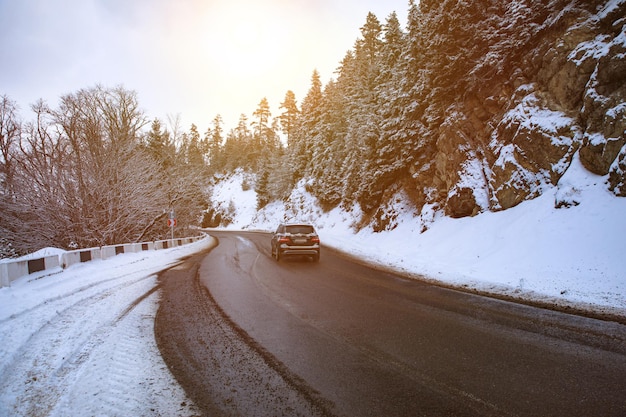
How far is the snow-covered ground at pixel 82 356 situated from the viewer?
10.6 ft

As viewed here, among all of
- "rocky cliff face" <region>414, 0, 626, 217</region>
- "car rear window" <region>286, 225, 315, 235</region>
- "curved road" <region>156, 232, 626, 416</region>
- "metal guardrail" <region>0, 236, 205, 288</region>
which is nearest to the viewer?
"curved road" <region>156, 232, 626, 416</region>

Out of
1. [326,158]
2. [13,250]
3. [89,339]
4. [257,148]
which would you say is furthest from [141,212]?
[257,148]

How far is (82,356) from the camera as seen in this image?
4.37 metres

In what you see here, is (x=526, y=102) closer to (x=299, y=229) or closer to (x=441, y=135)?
(x=441, y=135)

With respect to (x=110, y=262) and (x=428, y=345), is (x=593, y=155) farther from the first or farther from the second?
(x=110, y=262)

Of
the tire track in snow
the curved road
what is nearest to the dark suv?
the curved road

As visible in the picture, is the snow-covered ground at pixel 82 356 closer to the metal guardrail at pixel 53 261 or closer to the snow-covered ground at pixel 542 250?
the metal guardrail at pixel 53 261

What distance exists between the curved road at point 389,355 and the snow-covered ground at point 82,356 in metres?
0.35

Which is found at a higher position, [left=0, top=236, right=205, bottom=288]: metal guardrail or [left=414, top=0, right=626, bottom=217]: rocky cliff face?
[left=414, top=0, right=626, bottom=217]: rocky cliff face

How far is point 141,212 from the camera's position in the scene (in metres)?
18.9

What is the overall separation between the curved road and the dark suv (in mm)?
6379

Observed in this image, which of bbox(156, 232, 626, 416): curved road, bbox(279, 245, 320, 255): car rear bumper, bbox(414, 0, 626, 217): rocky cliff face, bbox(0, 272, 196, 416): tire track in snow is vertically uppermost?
bbox(414, 0, 626, 217): rocky cliff face

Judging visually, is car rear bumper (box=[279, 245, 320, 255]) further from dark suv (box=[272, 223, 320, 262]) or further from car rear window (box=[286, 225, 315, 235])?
car rear window (box=[286, 225, 315, 235])

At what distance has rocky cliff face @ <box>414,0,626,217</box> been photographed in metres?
10.7
